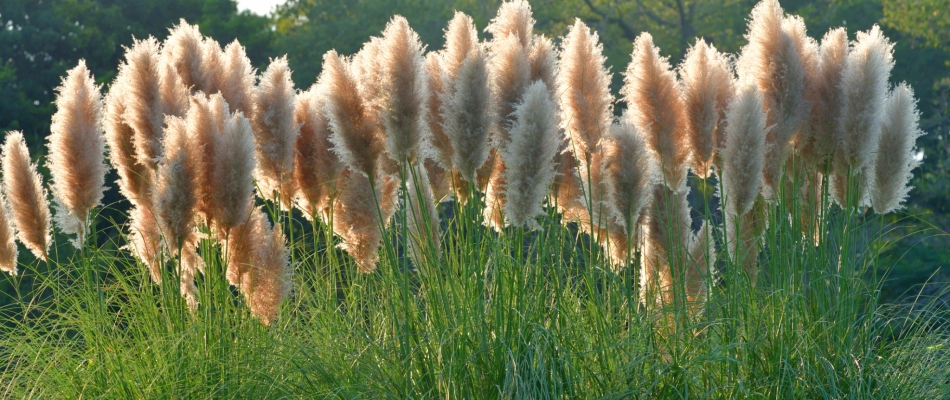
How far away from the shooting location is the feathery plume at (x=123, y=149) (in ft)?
15.0

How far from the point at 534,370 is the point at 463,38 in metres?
1.41

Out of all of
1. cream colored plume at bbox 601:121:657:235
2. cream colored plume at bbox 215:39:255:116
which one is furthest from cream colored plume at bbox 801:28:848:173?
cream colored plume at bbox 215:39:255:116

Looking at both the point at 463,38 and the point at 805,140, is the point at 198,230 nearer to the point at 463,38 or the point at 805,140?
the point at 463,38

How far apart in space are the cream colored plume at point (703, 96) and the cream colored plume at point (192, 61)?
2.21m

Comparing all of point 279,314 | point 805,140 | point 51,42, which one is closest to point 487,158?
point 279,314

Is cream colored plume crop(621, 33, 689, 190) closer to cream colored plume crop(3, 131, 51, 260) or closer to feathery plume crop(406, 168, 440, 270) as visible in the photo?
feathery plume crop(406, 168, 440, 270)

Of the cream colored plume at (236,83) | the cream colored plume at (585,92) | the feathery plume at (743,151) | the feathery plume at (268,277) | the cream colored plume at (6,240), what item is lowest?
the feathery plume at (268,277)

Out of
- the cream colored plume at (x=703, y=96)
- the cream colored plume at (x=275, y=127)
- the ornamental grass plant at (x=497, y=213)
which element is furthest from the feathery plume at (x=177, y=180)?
the cream colored plume at (x=703, y=96)

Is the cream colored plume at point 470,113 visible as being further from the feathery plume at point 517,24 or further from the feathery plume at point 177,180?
the feathery plume at point 177,180

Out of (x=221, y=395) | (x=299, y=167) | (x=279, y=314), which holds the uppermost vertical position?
(x=299, y=167)

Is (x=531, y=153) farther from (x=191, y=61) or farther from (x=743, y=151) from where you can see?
(x=191, y=61)

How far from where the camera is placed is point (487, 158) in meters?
4.09

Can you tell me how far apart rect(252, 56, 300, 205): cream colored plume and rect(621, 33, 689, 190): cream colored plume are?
1.49 meters

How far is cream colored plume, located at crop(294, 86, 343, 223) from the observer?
14.8 feet
